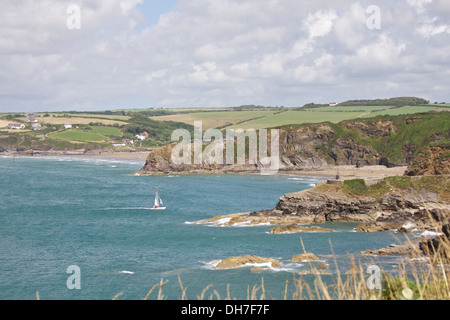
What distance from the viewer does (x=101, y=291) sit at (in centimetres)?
3225

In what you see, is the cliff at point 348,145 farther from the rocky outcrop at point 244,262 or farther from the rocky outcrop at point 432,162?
the rocky outcrop at point 244,262

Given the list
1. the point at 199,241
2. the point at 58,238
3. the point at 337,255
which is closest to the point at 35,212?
the point at 58,238

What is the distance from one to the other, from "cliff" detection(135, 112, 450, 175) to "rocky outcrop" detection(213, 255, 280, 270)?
93.5m

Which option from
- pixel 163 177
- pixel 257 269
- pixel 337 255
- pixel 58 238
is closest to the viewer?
pixel 257 269

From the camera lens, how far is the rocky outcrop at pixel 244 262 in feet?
121

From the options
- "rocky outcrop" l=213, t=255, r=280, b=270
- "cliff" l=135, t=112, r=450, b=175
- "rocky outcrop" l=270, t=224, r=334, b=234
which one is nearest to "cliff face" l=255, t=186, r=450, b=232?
"rocky outcrop" l=270, t=224, r=334, b=234

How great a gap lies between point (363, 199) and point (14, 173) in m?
96.5

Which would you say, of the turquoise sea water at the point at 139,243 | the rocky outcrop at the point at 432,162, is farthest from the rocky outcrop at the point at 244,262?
the rocky outcrop at the point at 432,162

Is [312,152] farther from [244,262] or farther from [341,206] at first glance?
[244,262]

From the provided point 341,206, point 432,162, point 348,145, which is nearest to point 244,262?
point 341,206

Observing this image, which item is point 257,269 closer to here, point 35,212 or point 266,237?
point 266,237

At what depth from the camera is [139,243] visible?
48.8m

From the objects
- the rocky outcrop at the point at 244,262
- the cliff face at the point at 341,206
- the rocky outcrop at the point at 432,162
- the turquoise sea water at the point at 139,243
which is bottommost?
the turquoise sea water at the point at 139,243

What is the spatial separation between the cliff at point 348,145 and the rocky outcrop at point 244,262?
307 feet
